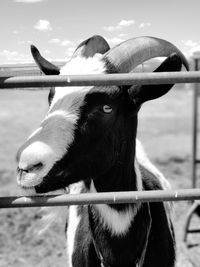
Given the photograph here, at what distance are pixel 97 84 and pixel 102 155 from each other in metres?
0.67

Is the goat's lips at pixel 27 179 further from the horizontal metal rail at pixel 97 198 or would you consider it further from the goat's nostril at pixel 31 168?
the horizontal metal rail at pixel 97 198

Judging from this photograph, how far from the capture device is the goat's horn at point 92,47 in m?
2.65

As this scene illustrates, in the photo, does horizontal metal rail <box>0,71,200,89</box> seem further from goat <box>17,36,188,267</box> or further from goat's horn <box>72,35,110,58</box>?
goat's horn <box>72,35,110,58</box>

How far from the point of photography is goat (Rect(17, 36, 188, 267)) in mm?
2189

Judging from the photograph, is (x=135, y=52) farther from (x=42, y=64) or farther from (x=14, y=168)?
(x=14, y=168)

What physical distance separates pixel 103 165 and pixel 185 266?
232 centimetres

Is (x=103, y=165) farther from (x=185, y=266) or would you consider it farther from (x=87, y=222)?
(x=185, y=266)

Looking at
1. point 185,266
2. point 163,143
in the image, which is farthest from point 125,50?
point 163,143

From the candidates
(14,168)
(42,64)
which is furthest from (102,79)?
(14,168)

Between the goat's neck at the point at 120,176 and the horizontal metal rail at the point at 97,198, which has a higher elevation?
the horizontal metal rail at the point at 97,198

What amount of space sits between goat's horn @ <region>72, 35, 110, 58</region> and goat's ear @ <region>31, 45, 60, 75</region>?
0.64ft

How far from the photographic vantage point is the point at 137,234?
2713 millimetres

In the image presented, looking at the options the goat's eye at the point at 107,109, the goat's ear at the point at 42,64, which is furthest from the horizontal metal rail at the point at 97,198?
the goat's ear at the point at 42,64

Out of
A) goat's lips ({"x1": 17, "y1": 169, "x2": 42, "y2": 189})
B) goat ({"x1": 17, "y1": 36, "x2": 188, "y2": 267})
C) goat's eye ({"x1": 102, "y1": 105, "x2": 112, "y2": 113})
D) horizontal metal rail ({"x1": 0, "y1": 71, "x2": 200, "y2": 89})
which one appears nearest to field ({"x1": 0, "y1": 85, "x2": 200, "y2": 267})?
goat ({"x1": 17, "y1": 36, "x2": 188, "y2": 267})
